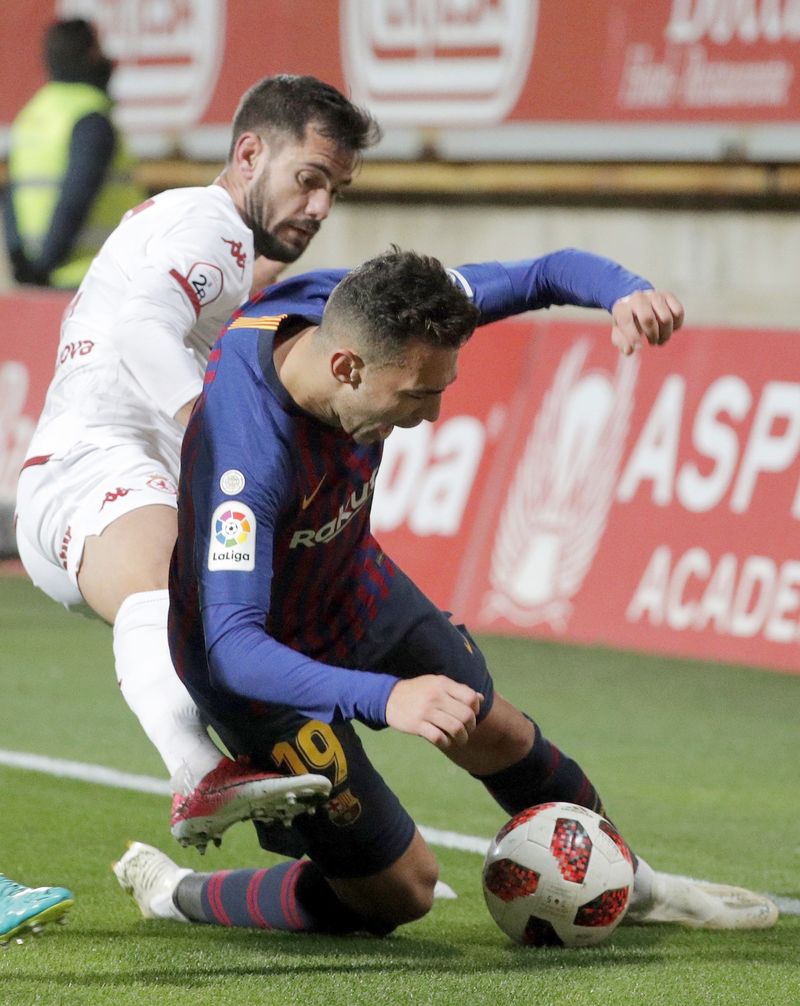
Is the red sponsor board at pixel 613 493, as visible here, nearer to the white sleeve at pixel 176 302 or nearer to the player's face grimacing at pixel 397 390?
the white sleeve at pixel 176 302

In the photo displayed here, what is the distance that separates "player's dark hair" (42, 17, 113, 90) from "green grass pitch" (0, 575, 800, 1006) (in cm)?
268

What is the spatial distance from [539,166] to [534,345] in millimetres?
3008

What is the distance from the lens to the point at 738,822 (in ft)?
19.3

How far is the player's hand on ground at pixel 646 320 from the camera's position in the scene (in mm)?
4121

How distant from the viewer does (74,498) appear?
4875 millimetres

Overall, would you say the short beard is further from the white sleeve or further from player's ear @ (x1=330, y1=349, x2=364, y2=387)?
player's ear @ (x1=330, y1=349, x2=364, y2=387)

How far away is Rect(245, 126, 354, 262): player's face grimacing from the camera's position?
5.04 m

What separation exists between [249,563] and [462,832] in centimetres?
218

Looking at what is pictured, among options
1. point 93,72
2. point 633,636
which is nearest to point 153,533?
point 633,636

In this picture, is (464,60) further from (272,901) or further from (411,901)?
(411,901)

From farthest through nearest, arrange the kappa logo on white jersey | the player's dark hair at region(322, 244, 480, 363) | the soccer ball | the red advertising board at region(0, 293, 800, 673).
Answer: the kappa logo on white jersey < the red advertising board at region(0, 293, 800, 673) < the soccer ball < the player's dark hair at region(322, 244, 480, 363)

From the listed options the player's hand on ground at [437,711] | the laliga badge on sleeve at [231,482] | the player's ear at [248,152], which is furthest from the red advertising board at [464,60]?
the player's hand on ground at [437,711]

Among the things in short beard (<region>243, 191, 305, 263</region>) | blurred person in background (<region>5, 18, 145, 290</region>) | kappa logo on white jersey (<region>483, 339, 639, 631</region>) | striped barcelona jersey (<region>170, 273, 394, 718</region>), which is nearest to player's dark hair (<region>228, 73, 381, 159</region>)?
short beard (<region>243, 191, 305, 263</region>)

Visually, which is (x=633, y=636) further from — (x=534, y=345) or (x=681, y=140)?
(x=681, y=140)
